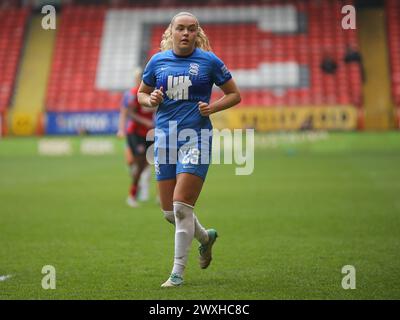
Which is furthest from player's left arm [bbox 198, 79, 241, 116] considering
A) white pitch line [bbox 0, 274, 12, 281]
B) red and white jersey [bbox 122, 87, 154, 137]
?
red and white jersey [bbox 122, 87, 154, 137]

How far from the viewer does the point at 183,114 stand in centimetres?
730

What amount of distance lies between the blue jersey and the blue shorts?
0.51 ft

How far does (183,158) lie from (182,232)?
0.65 meters

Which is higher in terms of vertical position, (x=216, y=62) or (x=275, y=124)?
(x=275, y=124)

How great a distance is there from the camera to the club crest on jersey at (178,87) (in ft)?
23.8

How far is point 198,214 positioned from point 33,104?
83.5 ft

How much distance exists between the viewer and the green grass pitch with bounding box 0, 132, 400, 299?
7.14 meters

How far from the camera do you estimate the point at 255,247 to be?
31.4 feet

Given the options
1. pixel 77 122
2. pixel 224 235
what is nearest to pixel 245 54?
pixel 77 122

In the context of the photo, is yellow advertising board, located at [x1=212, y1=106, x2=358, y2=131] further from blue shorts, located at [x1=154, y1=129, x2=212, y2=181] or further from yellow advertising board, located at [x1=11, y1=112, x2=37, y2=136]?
blue shorts, located at [x1=154, y1=129, x2=212, y2=181]

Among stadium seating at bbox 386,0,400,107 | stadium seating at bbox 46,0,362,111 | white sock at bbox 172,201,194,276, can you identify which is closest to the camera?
white sock at bbox 172,201,194,276

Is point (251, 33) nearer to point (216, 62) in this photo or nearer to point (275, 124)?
point (275, 124)

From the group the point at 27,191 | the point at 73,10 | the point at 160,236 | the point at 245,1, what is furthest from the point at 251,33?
the point at 160,236

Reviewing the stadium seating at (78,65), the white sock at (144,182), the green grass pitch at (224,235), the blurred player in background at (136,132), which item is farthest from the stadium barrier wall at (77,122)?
the blurred player in background at (136,132)
